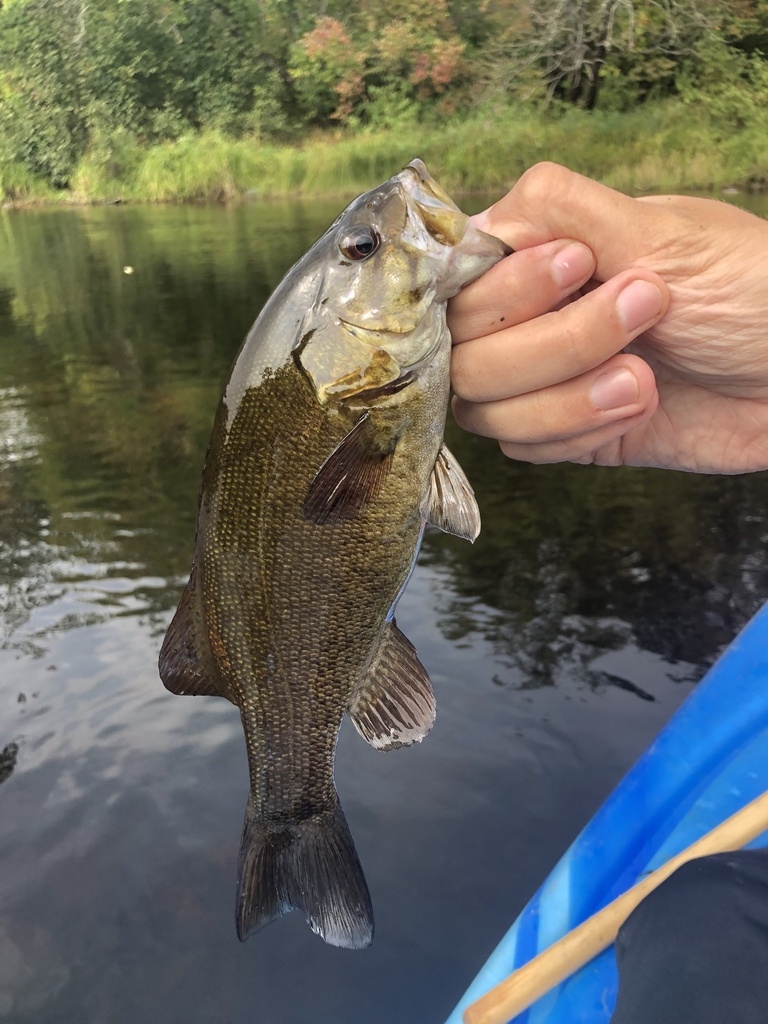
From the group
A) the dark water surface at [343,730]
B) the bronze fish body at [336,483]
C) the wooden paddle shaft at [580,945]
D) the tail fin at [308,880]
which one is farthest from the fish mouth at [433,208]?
the dark water surface at [343,730]

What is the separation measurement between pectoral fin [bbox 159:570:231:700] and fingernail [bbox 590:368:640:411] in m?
0.99

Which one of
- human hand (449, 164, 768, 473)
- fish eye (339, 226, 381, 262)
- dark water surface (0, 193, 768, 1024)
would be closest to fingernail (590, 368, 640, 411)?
human hand (449, 164, 768, 473)

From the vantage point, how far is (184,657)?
1834 mm

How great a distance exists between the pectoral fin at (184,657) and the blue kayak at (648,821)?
52.3 inches

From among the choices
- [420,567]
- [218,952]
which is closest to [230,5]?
[420,567]

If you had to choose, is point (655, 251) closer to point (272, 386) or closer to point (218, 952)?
point (272, 386)

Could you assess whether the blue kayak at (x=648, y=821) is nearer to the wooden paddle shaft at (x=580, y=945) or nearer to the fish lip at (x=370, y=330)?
the wooden paddle shaft at (x=580, y=945)

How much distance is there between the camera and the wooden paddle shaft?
7.15 feet

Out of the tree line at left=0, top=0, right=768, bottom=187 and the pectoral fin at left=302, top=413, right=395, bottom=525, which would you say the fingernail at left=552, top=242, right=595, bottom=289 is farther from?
the tree line at left=0, top=0, right=768, bottom=187

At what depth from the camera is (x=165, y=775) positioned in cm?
397

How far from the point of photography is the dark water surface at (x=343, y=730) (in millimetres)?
3186

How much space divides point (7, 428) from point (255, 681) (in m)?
7.23

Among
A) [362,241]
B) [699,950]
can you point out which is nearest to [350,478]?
[362,241]

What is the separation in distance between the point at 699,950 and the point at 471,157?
2120 centimetres
